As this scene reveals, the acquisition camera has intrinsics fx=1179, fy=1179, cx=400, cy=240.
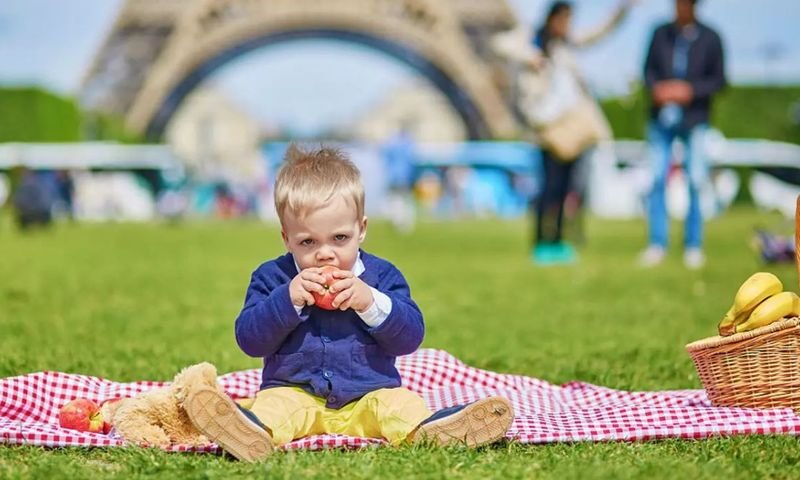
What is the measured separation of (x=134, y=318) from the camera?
19.1 ft

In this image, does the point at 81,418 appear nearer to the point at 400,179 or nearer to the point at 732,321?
the point at 732,321

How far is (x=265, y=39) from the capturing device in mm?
32031

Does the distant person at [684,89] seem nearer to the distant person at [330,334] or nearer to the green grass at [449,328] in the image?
the green grass at [449,328]

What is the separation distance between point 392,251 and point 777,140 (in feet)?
64.4

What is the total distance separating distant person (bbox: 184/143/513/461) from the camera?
8.84 feet

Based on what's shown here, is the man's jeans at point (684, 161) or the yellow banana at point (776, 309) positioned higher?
the man's jeans at point (684, 161)

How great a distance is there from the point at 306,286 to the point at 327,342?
0.22 m

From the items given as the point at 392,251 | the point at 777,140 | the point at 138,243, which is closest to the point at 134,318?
the point at 392,251

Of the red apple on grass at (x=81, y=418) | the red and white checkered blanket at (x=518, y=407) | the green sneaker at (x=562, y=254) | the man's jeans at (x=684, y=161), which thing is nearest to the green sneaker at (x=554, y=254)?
the green sneaker at (x=562, y=254)

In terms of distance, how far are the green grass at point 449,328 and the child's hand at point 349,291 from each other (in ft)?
1.12

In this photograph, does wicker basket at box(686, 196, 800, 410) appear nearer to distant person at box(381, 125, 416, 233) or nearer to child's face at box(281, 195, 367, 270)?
child's face at box(281, 195, 367, 270)

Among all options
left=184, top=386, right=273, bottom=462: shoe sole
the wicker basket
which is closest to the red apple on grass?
left=184, top=386, right=273, bottom=462: shoe sole

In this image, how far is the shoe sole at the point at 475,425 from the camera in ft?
8.75

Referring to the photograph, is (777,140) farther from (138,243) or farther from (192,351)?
(192,351)
